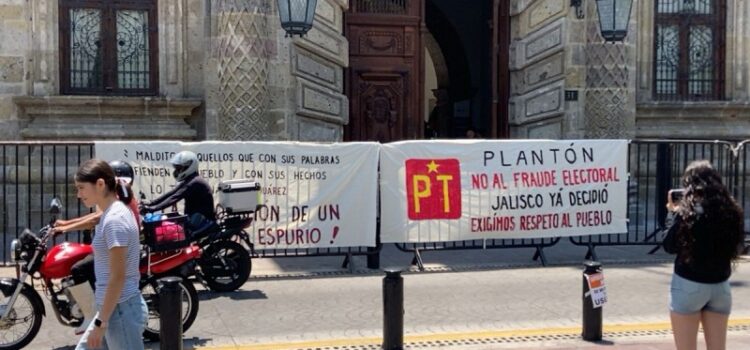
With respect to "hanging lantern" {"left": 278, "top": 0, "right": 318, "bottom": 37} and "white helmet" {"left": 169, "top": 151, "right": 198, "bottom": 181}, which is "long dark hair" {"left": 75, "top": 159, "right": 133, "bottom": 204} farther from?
"hanging lantern" {"left": 278, "top": 0, "right": 318, "bottom": 37}

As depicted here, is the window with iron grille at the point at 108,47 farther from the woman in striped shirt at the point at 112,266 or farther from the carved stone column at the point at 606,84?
the woman in striped shirt at the point at 112,266

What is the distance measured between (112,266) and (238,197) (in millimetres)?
4507

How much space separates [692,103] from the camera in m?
15.2

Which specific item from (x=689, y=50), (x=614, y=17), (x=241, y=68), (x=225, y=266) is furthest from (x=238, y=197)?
(x=689, y=50)

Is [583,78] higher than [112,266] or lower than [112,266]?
higher

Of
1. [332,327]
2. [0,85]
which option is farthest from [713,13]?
[0,85]

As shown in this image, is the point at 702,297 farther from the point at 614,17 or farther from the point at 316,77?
the point at 316,77

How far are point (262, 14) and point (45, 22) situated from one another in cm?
352

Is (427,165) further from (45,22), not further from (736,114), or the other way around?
(736,114)

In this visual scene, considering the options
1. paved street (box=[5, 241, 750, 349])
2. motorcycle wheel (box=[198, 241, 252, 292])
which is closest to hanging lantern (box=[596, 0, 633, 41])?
paved street (box=[5, 241, 750, 349])

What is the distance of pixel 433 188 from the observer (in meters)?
10.3

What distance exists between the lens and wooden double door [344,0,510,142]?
15.7m

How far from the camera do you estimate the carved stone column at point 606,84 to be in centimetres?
1386

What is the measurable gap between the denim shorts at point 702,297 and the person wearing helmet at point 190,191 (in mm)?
5035
